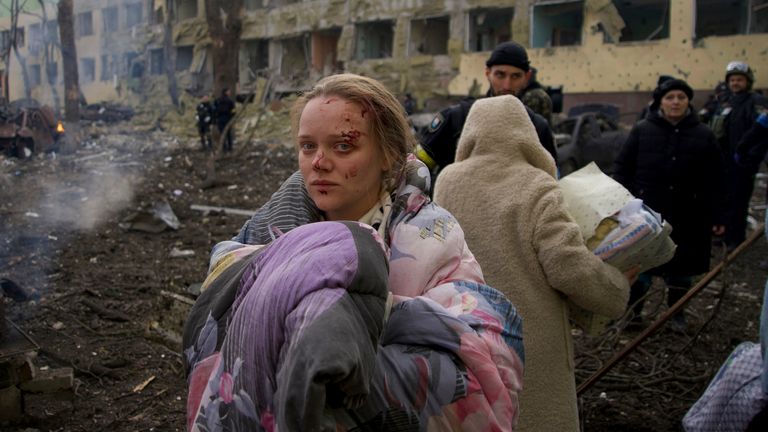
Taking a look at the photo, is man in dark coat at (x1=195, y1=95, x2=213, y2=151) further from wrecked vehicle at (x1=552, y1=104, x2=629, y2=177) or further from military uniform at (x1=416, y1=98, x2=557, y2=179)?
military uniform at (x1=416, y1=98, x2=557, y2=179)

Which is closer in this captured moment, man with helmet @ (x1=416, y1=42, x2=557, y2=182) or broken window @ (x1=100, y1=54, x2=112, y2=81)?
man with helmet @ (x1=416, y1=42, x2=557, y2=182)

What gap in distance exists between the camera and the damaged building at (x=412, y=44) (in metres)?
20.2

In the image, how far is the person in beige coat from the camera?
2.26 metres

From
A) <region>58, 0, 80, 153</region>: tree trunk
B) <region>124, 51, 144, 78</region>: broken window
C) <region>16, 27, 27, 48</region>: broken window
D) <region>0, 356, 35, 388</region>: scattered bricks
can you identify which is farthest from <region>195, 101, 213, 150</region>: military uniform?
<region>124, 51, 144, 78</region>: broken window

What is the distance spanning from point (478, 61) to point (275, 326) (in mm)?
26693

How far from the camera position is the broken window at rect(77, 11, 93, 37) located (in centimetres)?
1777

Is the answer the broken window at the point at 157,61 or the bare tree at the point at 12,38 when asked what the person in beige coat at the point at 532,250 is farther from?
the broken window at the point at 157,61

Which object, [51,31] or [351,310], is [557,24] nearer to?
[51,31]

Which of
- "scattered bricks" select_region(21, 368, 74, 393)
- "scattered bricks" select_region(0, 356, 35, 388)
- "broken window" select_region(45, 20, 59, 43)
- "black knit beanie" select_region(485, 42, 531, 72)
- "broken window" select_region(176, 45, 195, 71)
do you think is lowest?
"scattered bricks" select_region(21, 368, 74, 393)

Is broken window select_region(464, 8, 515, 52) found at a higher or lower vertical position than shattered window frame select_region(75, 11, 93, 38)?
higher

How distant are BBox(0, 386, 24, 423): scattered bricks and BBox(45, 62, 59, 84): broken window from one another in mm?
16156

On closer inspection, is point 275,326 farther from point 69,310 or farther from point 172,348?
point 69,310

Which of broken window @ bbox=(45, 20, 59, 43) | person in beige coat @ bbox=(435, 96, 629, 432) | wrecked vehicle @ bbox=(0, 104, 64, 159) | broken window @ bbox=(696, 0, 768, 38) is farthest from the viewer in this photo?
broken window @ bbox=(696, 0, 768, 38)

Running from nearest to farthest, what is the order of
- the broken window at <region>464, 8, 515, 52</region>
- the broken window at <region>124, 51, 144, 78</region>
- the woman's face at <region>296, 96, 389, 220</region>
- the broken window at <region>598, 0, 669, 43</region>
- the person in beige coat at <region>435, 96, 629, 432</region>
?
the woman's face at <region>296, 96, 389, 220</region> → the person in beige coat at <region>435, 96, 629, 432</region> → the broken window at <region>598, 0, 669, 43</region> → the broken window at <region>464, 8, 515, 52</region> → the broken window at <region>124, 51, 144, 78</region>
